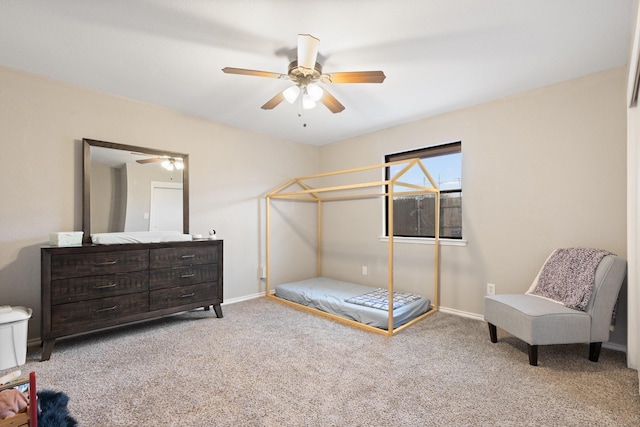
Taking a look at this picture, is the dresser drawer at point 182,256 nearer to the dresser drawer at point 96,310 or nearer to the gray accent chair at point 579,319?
the dresser drawer at point 96,310

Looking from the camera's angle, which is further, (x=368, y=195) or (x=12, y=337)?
(x=368, y=195)

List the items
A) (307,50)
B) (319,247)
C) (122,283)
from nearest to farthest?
(307,50) → (122,283) → (319,247)

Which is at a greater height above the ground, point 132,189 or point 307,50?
point 307,50

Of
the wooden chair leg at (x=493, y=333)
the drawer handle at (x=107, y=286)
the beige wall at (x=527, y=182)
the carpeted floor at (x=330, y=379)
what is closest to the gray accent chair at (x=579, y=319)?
the carpeted floor at (x=330, y=379)

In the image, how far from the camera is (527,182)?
108 inches

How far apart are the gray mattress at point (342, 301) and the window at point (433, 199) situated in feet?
2.81

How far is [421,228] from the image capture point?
3.65 meters

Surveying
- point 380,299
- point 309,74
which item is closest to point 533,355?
point 380,299

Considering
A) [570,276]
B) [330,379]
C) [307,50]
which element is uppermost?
[307,50]

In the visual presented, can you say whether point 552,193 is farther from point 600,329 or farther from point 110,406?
point 110,406

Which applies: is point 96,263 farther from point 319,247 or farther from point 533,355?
point 533,355

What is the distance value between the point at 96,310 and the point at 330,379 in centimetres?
197

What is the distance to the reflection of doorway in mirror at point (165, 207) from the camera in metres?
3.11

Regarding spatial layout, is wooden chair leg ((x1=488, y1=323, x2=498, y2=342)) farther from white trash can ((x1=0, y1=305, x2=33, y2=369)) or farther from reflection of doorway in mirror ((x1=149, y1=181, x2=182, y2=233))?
white trash can ((x1=0, y1=305, x2=33, y2=369))
